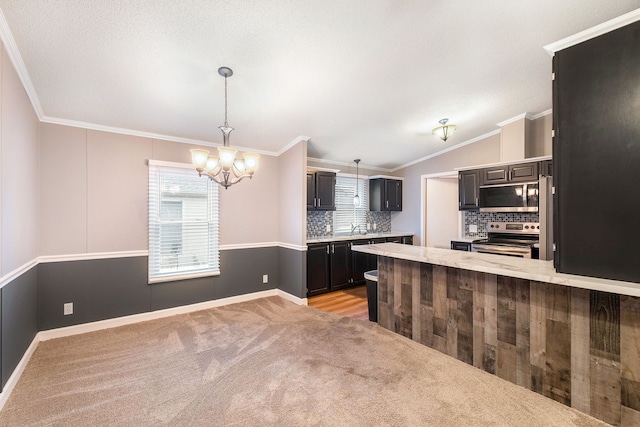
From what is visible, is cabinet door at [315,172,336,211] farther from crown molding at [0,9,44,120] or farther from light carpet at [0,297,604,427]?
crown molding at [0,9,44,120]

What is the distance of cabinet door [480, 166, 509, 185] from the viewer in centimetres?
423

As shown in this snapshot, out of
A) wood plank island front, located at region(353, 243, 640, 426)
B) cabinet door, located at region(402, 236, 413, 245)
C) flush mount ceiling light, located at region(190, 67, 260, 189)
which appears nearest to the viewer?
wood plank island front, located at region(353, 243, 640, 426)

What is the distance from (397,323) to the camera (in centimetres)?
288

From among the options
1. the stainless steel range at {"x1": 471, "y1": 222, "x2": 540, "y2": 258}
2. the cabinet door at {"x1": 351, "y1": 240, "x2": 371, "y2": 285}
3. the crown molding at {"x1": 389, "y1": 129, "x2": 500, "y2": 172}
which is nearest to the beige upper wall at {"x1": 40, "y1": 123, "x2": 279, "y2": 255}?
the cabinet door at {"x1": 351, "y1": 240, "x2": 371, "y2": 285}

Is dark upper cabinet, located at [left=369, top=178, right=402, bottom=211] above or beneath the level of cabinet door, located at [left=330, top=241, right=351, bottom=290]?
above

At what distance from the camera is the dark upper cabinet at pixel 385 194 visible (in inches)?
235

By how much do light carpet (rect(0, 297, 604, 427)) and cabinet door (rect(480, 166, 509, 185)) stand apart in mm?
3082

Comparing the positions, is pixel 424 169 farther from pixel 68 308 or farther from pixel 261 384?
pixel 68 308

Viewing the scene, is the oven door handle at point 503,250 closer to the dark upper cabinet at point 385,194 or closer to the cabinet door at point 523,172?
the cabinet door at point 523,172

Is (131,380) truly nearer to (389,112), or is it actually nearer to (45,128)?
(45,128)

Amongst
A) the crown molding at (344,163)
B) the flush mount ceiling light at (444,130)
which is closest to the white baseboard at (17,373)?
the crown molding at (344,163)

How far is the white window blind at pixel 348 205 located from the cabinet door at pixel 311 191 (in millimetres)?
931

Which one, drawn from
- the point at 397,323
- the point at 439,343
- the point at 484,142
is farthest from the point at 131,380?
the point at 484,142

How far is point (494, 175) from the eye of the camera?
4348 mm
